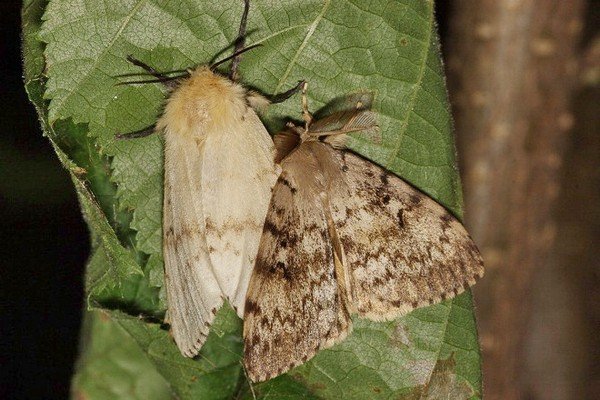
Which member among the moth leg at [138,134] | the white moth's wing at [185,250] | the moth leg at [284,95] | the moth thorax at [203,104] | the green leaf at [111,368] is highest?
the moth leg at [284,95]

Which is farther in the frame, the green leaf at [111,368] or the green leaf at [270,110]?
the green leaf at [111,368]

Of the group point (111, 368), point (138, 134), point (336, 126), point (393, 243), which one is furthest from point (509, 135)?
point (111, 368)

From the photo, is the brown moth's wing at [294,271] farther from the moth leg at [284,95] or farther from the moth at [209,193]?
the moth leg at [284,95]

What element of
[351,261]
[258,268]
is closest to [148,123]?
[258,268]

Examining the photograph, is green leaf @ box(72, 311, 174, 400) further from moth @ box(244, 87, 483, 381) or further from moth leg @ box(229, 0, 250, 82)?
moth leg @ box(229, 0, 250, 82)

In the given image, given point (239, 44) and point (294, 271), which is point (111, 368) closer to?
point (294, 271)

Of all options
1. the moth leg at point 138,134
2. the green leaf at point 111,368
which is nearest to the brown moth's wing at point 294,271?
the moth leg at point 138,134

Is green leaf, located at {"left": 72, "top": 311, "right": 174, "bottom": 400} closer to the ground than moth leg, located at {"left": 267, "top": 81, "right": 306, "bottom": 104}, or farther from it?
closer to the ground

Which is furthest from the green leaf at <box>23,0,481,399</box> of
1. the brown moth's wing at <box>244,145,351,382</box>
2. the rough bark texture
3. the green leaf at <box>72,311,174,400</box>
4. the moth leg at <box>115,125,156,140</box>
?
the rough bark texture
